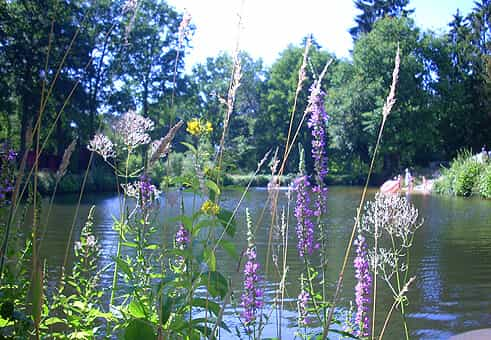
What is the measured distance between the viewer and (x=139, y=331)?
1.36 metres

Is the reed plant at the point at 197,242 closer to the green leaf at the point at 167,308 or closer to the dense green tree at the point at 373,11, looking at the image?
the green leaf at the point at 167,308

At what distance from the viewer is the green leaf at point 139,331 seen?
Answer: 1352mm

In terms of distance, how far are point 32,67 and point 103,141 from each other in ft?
77.2

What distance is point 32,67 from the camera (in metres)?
23.4

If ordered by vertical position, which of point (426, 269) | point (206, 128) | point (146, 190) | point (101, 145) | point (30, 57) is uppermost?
point (30, 57)

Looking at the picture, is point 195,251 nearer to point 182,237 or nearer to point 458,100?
point 182,237

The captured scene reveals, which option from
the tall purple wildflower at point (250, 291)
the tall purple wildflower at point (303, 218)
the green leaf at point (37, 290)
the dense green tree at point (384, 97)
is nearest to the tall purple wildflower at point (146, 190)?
the tall purple wildflower at point (250, 291)

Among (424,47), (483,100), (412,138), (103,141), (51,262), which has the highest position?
(424,47)

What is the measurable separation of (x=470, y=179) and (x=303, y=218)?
65.4ft

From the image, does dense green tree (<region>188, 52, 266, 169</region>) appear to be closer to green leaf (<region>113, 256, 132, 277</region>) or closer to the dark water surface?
the dark water surface

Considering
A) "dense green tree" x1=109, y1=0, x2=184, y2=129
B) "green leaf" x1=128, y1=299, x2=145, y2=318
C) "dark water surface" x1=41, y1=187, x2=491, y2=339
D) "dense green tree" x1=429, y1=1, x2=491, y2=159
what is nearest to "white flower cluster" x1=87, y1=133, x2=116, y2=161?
"dark water surface" x1=41, y1=187, x2=491, y2=339

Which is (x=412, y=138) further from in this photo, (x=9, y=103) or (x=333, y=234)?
(x=333, y=234)

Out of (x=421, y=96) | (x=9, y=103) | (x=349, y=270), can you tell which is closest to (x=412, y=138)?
(x=421, y=96)

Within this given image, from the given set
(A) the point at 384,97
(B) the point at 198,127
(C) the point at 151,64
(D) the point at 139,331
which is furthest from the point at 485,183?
(C) the point at 151,64
